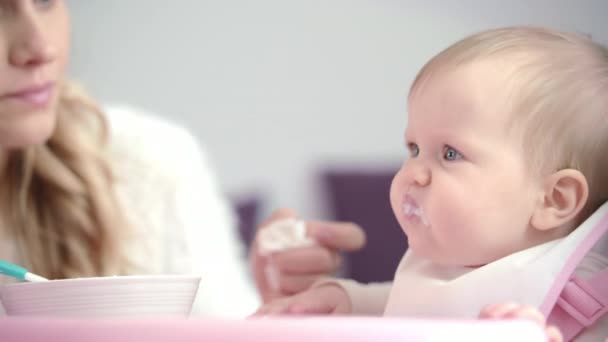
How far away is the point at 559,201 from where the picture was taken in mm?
616

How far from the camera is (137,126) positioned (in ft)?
4.62

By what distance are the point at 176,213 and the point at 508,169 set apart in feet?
2.74

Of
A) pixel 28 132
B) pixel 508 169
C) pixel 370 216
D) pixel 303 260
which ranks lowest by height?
pixel 370 216

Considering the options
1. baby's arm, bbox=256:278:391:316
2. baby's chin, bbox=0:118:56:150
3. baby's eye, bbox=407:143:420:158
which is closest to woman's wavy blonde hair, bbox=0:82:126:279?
baby's chin, bbox=0:118:56:150

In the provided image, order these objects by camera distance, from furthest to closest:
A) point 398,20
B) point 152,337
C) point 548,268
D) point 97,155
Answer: point 97,155 → point 398,20 → point 548,268 → point 152,337

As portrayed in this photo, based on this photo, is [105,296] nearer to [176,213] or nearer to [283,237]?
[283,237]

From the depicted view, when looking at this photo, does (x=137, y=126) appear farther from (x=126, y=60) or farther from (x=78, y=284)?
(x=78, y=284)

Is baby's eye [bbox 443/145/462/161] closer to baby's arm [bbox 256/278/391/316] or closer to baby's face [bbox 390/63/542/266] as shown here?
baby's face [bbox 390/63/542/266]

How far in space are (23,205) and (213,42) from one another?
50cm

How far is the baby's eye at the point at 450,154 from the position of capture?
24.5 inches

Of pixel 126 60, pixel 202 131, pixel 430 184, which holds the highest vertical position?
pixel 430 184

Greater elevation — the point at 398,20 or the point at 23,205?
the point at 398,20

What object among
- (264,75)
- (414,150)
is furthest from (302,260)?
(264,75)

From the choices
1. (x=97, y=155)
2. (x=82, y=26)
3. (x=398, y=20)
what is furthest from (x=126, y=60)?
(x=398, y=20)
